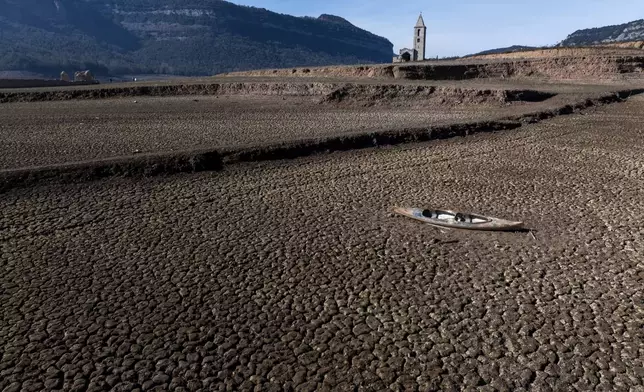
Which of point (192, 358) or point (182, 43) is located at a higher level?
point (182, 43)

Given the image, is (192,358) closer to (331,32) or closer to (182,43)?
(182,43)

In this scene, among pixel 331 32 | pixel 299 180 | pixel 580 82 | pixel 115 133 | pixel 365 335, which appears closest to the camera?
pixel 365 335

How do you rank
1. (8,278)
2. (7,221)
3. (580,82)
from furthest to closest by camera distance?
(580,82) → (7,221) → (8,278)

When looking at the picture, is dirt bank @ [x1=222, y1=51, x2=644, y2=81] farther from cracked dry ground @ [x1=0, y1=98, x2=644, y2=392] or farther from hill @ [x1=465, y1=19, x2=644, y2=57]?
hill @ [x1=465, y1=19, x2=644, y2=57]

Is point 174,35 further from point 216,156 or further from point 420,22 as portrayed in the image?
point 216,156

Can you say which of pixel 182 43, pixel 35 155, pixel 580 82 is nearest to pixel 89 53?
pixel 182 43

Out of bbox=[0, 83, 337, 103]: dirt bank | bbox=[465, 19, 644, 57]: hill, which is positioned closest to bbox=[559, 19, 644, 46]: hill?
bbox=[465, 19, 644, 57]: hill

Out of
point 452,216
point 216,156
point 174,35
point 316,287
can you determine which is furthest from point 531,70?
point 174,35
